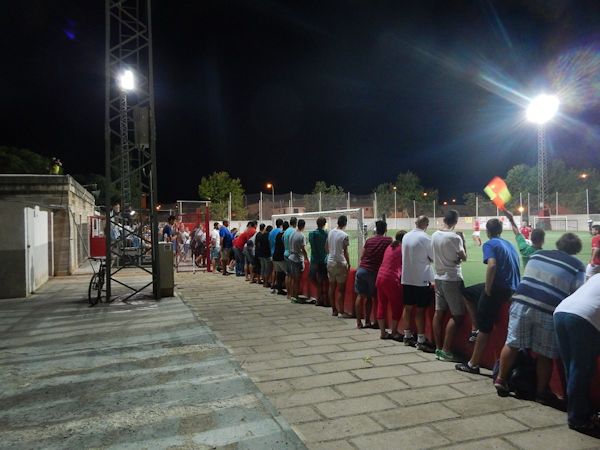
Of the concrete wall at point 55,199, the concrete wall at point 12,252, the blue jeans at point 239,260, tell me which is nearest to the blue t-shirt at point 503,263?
the concrete wall at point 12,252

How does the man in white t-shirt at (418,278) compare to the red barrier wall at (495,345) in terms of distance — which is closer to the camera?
the red barrier wall at (495,345)

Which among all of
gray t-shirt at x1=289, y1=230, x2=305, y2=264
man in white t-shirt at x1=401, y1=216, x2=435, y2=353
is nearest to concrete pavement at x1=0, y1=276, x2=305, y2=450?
man in white t-shirt at x1=401, y1=216, x2=435, y2=353

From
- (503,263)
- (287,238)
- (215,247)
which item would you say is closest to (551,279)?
(503,263)

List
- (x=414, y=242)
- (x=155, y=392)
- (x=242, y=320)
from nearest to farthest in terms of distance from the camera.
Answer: (x=155, y=392)
(x=414, y=242)
(x=242, y=320)

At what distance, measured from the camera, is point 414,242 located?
6273 millimetres

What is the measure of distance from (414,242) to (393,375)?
1.86 meters

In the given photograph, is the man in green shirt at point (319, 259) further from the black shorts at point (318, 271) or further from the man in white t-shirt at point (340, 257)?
the man in white t-shirt at point (340, 257)

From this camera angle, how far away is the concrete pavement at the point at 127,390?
371cm

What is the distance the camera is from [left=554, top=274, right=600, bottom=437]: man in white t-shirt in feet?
11.8

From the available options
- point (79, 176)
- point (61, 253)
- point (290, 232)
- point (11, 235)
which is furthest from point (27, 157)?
point (290, 232)

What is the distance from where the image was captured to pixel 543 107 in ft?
75.8

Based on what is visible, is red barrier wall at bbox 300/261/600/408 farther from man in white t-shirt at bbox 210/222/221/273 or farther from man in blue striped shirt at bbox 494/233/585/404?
man in white t-shirt at bbox 210/222/221/273

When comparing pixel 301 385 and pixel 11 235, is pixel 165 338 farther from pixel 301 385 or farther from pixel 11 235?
pixel 11 235

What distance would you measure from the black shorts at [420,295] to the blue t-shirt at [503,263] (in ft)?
4.40
